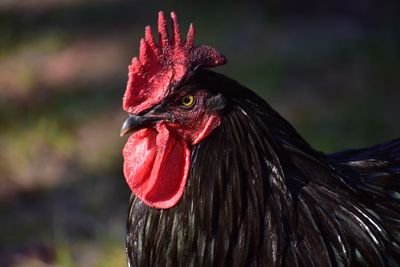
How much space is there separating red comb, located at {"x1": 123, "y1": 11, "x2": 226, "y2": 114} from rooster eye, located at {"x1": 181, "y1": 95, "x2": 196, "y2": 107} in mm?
68

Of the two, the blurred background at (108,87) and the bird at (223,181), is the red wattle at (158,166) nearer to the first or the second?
the bird at (223,181)

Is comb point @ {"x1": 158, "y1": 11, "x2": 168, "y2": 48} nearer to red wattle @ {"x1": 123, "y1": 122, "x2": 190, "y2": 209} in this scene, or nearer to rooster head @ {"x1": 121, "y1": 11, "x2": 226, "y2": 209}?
rooster head @ {"x1": 121, "y1": 11, "x2": 226, "y2": 209}

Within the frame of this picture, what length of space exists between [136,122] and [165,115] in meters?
0.11

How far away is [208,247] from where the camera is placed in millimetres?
2980

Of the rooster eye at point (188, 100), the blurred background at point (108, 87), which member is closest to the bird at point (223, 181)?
the rooster eye at point (188, 100)

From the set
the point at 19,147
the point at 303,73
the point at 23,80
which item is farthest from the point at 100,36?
the point at 303,73

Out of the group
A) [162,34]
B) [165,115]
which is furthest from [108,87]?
[165,115]

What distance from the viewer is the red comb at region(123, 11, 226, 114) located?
287cm

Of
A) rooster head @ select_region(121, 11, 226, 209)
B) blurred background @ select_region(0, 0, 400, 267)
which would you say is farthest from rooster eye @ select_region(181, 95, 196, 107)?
blurred background @ select_region(0, 0, 400, 267)

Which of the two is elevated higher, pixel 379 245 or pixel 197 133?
pixel 197 133

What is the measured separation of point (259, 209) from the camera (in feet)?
9.66

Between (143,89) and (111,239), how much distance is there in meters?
2.47

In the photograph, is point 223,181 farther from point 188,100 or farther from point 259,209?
point 188,100

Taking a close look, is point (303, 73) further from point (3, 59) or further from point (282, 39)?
point (3, 59)
